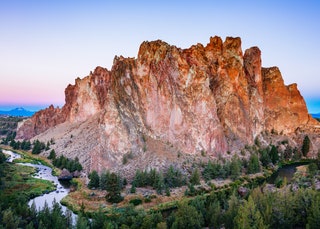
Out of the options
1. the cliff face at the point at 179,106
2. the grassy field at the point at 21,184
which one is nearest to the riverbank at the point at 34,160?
the cliff face at the point at 179,106

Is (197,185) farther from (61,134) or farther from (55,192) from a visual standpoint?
(61,134)

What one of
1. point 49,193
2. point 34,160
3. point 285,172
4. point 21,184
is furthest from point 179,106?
point 34,160

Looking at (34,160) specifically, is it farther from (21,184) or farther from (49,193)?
(49,193)

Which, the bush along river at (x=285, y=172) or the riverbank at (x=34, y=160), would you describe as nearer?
the bush along river at (x=285, y=172)

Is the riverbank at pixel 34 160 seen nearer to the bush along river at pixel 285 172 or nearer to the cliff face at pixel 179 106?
the cliff face at pixel 179 106

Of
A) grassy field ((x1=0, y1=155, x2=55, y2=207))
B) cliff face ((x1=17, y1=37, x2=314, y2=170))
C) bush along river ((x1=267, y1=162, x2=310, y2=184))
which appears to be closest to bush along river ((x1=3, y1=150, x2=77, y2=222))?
grassy field ((x1=0, y1=155, x2=55, y2=207))

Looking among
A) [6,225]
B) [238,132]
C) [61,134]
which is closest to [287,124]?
[238,132]

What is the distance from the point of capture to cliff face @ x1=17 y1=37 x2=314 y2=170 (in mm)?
103125

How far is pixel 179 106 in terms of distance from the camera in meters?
114

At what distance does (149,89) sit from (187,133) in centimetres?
2141

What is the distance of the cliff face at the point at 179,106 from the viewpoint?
10312cm

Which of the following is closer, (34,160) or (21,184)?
(21,184)

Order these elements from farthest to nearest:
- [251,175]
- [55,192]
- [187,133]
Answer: [187,133], [251,175], [55,192]

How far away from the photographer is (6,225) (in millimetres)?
46000
